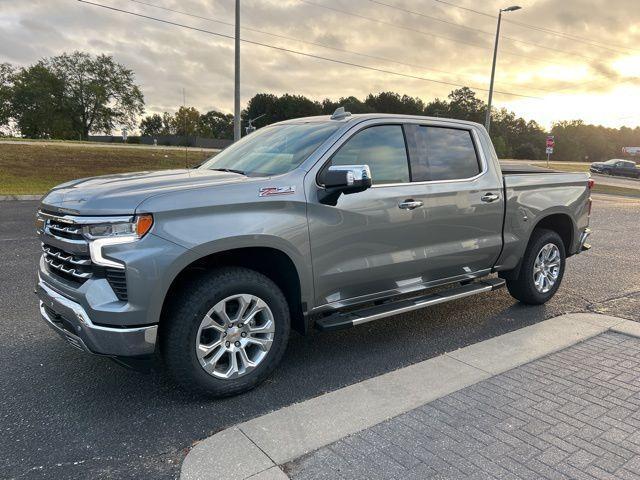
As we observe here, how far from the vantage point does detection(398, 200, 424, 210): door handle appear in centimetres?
403

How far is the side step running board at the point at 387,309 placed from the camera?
3.68m

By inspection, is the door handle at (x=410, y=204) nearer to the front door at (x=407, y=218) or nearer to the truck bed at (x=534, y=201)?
the front door at (x=407, y=218)

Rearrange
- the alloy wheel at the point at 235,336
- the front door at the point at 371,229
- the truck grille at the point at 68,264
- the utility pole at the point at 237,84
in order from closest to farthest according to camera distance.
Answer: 1. the truck grille at the point at 68,264
2. the alloy wheel at the point at 235,336
3. the front door at the point at 371,229
4. the utility pole at the point at 237,84

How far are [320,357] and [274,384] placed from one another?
603 millimetres

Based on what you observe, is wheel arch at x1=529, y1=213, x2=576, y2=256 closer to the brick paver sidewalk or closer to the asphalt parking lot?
the asphalt parking lot

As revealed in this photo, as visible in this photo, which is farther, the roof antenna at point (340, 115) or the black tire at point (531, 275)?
the black tire at point (531, 275)

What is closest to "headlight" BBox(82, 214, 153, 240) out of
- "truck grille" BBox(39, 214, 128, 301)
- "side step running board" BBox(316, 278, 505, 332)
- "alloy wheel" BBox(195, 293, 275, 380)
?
"truck grille" BBox(39, 214, 128, 301)

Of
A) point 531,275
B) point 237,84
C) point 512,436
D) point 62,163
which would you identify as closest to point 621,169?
point 237,84

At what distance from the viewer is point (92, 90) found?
67.8 metres

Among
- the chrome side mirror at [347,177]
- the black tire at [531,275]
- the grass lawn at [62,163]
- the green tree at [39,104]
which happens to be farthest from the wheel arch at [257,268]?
the green tree at [39,104]

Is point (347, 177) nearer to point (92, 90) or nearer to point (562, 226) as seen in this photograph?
point (562, 226)

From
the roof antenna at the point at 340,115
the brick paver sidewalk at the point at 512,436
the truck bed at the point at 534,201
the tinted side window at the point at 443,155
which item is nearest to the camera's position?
the brick paver sidewalk at the point at 512,436

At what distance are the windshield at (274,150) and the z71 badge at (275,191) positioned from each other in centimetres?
25

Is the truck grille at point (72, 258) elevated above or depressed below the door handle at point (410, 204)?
below
